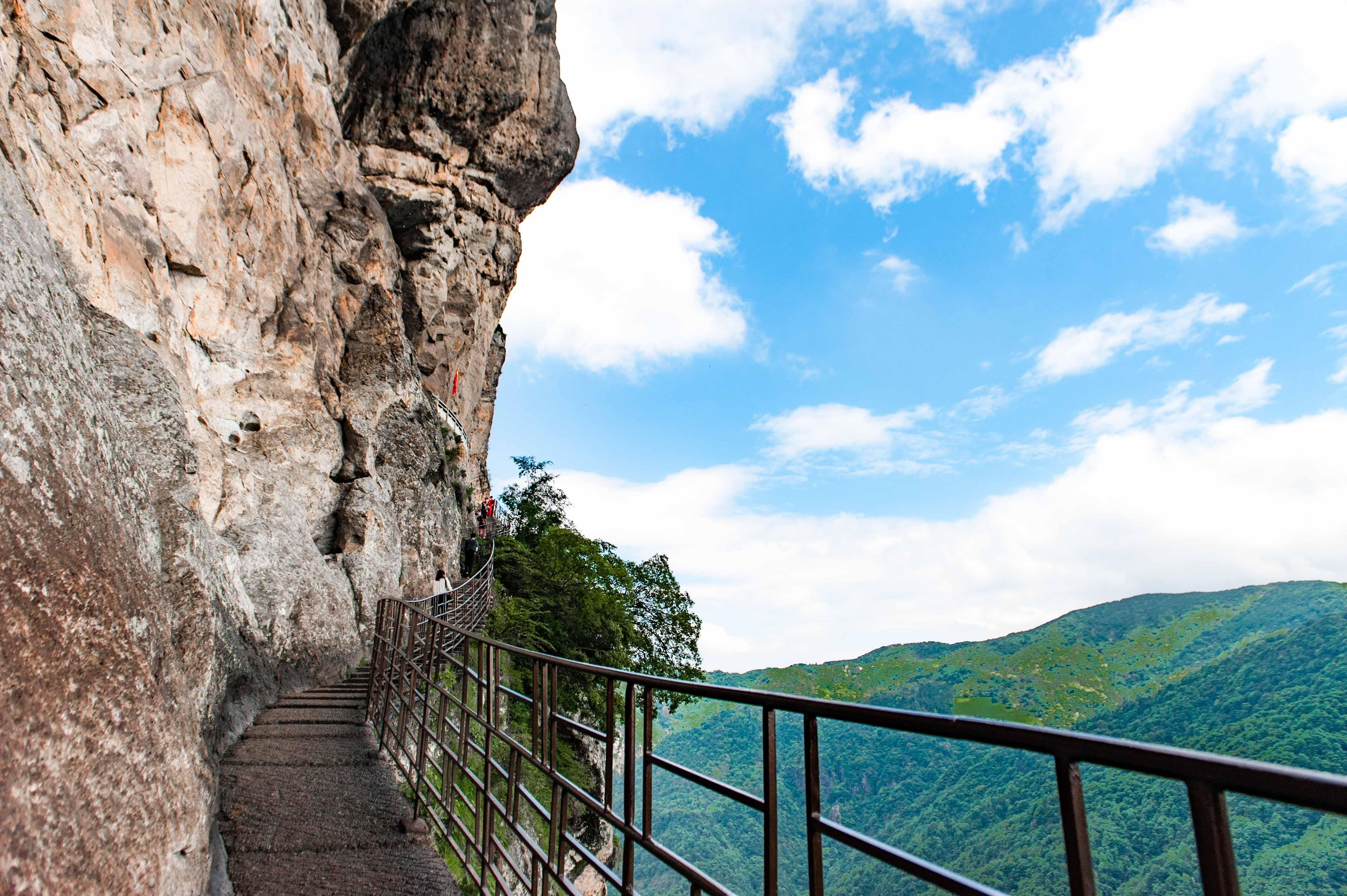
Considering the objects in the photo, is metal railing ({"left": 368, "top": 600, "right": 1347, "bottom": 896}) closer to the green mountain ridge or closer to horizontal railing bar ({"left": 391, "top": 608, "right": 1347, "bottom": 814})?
horizontal railing bar ({"left": 391, "top": 608, "right": 1347, "bottom": 814})

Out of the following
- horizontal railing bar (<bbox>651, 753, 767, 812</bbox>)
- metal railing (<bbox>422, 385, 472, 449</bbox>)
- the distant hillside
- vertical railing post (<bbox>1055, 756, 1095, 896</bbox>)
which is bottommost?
the distant hillside

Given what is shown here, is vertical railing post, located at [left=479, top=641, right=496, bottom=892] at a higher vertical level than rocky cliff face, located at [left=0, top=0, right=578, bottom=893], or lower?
lower

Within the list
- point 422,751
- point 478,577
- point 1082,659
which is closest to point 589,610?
point 478,577

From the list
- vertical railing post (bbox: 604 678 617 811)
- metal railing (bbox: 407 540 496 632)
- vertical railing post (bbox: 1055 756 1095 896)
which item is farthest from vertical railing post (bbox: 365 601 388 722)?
vertical railing post (bbox: 1055 756 1095 896)

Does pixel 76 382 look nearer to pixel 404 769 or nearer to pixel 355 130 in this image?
pixel 404 769

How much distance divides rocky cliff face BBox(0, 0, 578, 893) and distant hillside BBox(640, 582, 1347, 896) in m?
1.94

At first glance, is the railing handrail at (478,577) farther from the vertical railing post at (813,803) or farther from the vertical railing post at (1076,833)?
the vertical railing post at (1076,833)

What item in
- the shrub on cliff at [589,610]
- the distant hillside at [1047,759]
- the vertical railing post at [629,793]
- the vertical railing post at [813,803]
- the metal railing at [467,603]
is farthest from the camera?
the shrub on cliff at [589,610]

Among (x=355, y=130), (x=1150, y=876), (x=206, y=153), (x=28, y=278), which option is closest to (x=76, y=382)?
(x=28, y=278)

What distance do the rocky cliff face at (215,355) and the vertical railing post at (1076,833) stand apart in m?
2.37

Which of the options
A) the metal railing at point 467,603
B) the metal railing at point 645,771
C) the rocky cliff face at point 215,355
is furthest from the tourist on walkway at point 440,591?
the metal railing at point 645,771

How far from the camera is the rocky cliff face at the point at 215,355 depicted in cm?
236

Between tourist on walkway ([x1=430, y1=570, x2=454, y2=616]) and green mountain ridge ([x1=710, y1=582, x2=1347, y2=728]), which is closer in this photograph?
tourist on walkway ([x1=430, y1=570, x2=454, y2=616])

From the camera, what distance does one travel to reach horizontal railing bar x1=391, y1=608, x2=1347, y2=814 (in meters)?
0.70
